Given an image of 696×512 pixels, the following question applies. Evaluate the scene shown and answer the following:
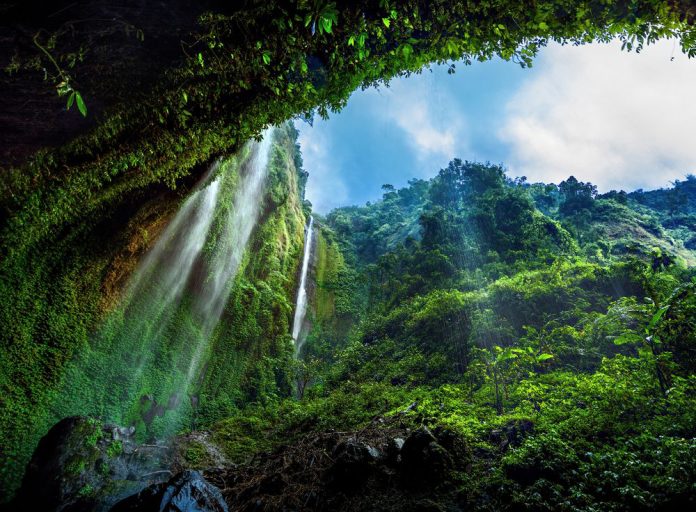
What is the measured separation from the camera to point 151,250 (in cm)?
941

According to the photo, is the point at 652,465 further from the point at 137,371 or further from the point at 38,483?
the point at 137,371

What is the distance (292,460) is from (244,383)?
29.7 feet

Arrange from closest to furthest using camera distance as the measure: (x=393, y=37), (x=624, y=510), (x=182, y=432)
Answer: (x=624, y=510)
(x=393, y=37)
(x=182, y=432)

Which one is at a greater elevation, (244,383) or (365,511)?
(244,383)

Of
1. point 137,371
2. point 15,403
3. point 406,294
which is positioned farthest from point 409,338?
point 15,403

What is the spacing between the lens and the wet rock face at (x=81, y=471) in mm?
5180

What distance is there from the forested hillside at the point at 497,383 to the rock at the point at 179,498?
124cm

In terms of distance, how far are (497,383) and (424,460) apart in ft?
14.3

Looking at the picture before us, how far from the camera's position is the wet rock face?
5180mm

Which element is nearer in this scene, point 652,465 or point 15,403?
point 652,465

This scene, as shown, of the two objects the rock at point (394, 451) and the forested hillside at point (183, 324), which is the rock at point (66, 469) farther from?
the rock at point (394, 451)

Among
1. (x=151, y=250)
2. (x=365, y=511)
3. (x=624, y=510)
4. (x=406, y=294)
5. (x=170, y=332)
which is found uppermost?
(x=406, y=294)

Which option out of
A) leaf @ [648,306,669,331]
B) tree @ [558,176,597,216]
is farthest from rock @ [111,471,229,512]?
tree @ [558,176,597,216]

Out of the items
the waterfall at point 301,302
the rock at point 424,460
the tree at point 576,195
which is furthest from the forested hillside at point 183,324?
the tree at point 576,195
